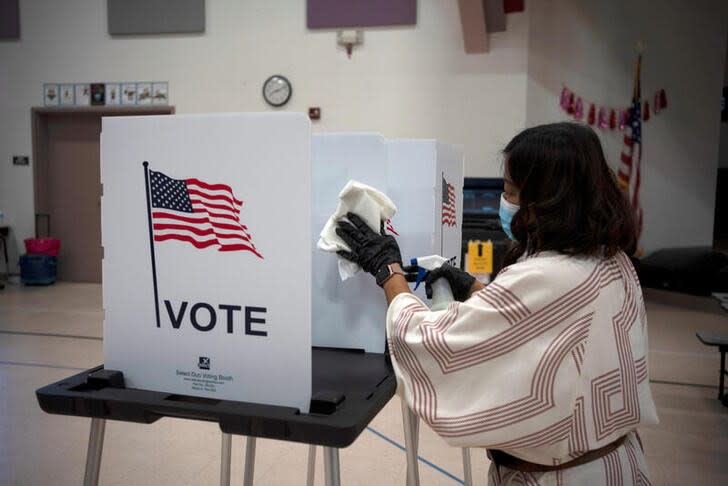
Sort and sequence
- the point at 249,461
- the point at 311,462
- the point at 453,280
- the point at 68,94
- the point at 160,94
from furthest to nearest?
the point at 68,94 < the point at 160,94 < the point at 311,462 < the point at 249,461 < the point at 453,280

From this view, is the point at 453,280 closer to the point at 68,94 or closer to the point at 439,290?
the point at 439,290

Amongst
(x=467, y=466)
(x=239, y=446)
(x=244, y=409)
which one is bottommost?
(x=239, y=446)

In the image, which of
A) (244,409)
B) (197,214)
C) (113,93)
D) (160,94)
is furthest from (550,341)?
(113,93)

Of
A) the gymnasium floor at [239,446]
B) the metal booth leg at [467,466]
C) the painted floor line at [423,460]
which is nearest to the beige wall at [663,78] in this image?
the gymnasium floor at [239,446]

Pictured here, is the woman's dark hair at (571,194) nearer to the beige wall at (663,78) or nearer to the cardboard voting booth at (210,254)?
the cardboard voting booth at (210,254)

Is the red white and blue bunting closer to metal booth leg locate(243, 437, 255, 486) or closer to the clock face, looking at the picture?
the clock face

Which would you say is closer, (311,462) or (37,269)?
(311,462)

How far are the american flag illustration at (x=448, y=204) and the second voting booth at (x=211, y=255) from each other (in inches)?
22.6

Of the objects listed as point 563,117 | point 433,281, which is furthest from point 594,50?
point 433,281

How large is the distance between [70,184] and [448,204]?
6.22 metres

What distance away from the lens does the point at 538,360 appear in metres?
0.93

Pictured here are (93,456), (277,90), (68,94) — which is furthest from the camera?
(68,94)

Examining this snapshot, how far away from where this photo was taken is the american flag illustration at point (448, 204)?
1.50 m

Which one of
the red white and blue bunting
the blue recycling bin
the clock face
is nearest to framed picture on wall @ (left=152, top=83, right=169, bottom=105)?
the clock face
